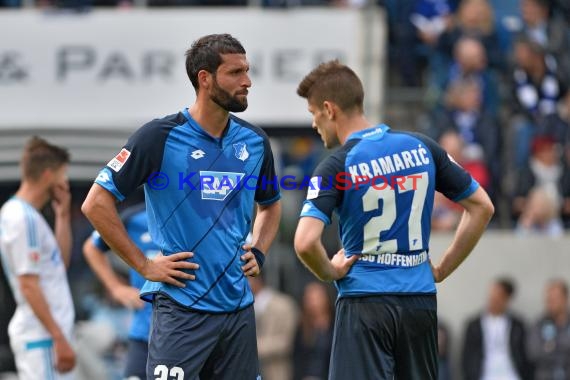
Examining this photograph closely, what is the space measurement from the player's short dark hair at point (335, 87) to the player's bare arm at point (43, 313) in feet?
8.61

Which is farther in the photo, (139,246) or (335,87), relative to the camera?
(139,246)

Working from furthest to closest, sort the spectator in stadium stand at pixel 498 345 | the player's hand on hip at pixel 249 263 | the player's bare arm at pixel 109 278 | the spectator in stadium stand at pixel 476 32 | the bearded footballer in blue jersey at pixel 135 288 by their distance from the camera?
the spectator in stadium stand at pixel 476 32 → the spectator in stadium stand at pixel 498 345 → the player's bare arm at pixel 109 278 → the bearded footballer in blue jersey at pixel 135 288 → the player's hand on hip at pixel 249 263

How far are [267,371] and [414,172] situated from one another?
27.5 ft

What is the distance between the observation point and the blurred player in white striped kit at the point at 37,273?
8.69 metres

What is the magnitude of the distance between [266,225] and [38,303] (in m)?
2.07

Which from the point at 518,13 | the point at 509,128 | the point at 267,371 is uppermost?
the point at 518,13

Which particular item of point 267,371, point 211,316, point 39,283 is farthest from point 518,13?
point 211,316

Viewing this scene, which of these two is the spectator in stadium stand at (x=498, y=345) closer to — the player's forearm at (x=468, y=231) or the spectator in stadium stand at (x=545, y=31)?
the spectator in stadium stand at (x=545, y=31)

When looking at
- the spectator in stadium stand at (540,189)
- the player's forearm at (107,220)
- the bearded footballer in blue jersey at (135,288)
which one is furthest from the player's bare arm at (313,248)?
the spectator in stadium stand at (540,189)

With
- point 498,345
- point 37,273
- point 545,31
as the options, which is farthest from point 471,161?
point 37,273

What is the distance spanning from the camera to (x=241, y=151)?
709 cm

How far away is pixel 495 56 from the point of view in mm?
16141

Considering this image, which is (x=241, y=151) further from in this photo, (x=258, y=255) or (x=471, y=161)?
(x=471, y=161)

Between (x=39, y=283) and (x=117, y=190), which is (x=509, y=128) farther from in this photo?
(x=117, y=190)
